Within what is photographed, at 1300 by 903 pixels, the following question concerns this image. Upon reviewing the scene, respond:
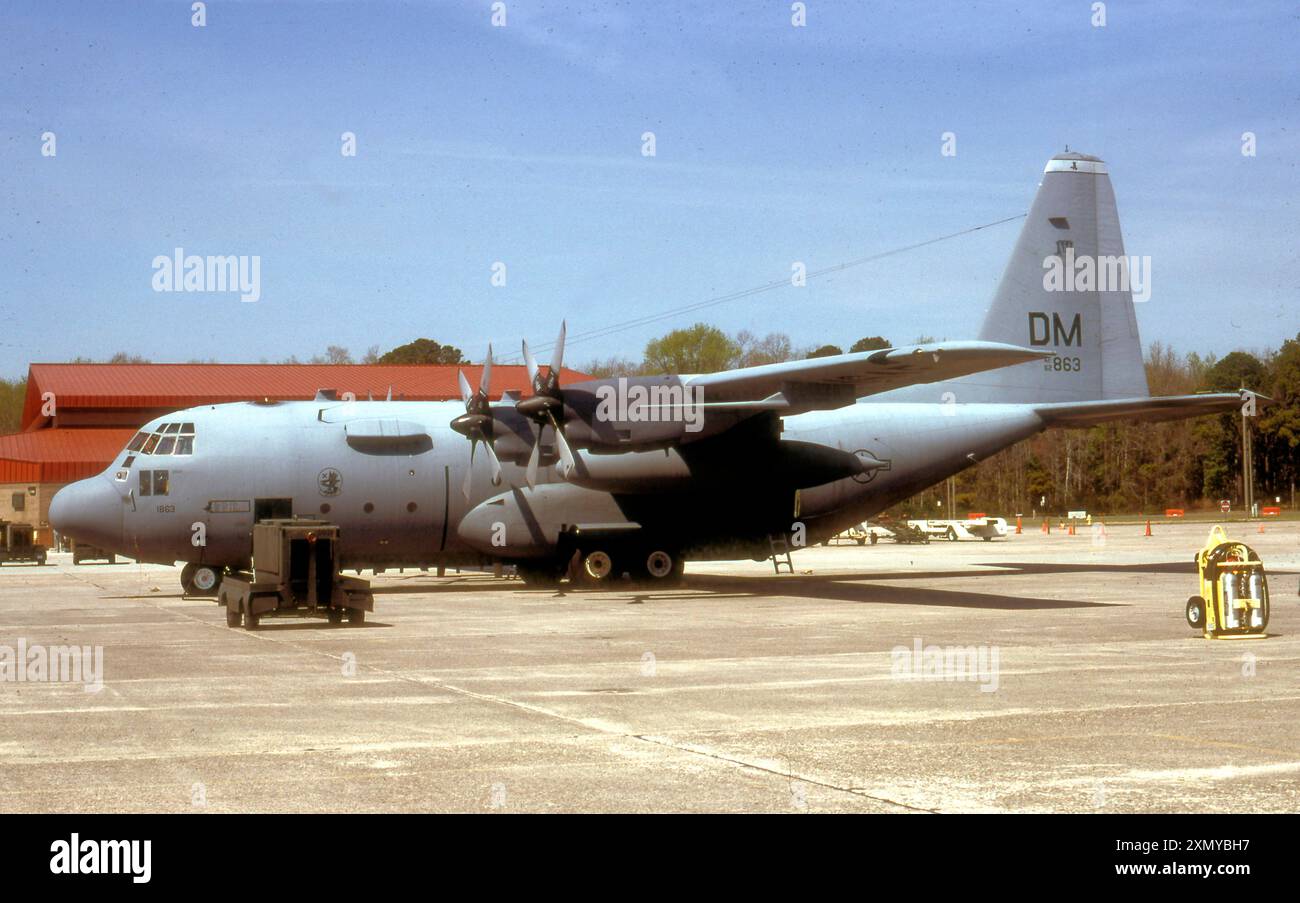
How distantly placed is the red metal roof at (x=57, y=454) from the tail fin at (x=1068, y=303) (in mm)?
48455

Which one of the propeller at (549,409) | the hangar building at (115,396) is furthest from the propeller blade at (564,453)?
the hangar building at (115,396)

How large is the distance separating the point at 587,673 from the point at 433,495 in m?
14.5

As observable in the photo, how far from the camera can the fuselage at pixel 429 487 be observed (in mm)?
27875

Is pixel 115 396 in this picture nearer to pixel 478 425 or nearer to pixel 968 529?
pixel 968 529

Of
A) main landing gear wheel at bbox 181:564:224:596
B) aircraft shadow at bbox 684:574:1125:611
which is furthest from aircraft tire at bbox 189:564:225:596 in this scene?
aircraft shadow at bbox 684:574:1125:611

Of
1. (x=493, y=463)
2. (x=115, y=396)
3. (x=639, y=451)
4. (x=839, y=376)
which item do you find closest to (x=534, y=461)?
(x=493, y=463)

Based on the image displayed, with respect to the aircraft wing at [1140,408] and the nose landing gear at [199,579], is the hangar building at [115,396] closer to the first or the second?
the nose landing gear at [199,579]

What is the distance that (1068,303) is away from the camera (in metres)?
32.8

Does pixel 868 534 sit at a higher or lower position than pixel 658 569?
lower

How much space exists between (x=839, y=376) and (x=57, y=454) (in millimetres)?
54752

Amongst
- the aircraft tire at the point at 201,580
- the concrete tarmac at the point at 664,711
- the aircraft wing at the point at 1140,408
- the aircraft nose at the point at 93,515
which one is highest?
the aircraft wing at the point at 1140,408

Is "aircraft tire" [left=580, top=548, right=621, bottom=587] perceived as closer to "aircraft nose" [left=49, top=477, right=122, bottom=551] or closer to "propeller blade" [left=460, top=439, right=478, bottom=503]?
"propeller blade" [left=460, top=439, right=478, bottom=503]
